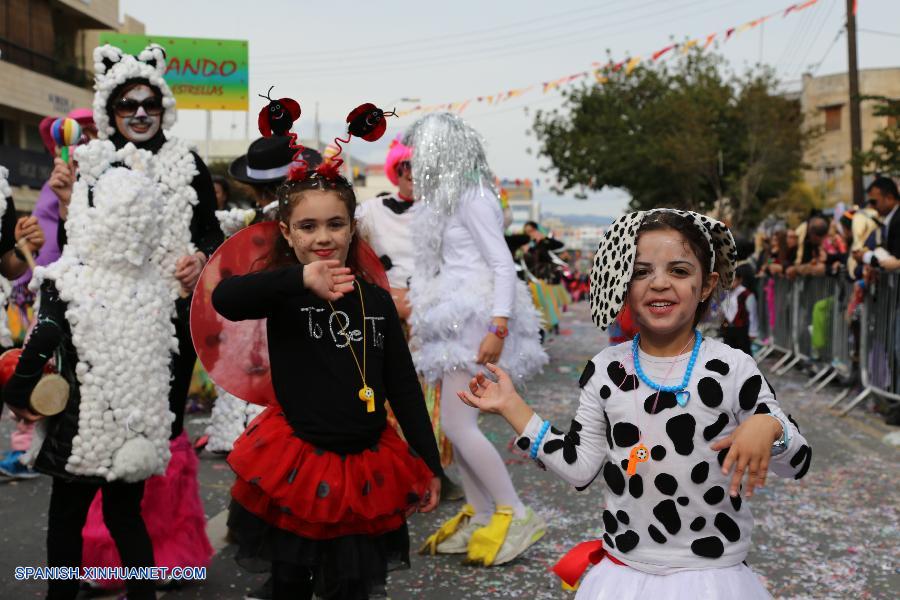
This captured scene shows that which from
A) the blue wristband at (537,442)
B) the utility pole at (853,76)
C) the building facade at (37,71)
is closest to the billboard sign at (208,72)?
the building facade at (37,71)

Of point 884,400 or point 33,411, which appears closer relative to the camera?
point 33,411

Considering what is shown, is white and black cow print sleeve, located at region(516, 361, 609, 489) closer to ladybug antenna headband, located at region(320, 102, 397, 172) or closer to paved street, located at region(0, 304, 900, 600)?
ladybug antenna headband, located at region(320, 102, 397, 172)

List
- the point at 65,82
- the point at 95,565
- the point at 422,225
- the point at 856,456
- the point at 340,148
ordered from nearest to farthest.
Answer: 1. the point at 340,148
2. the point at 95,565
3. the point at 422,225
4. the point at 856,456
5. the point at 65,82

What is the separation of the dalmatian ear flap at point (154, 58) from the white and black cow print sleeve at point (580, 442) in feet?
7.93

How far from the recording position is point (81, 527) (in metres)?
3.44

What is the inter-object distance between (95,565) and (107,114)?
183cm

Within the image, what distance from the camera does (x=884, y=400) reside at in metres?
8.91

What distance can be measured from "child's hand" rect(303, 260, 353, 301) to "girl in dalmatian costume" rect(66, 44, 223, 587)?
3.74ft

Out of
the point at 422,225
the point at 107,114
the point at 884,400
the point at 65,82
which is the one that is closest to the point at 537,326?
the point at 422,225

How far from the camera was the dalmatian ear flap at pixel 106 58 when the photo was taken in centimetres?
392

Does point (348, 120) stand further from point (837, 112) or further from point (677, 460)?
point (837, 112)

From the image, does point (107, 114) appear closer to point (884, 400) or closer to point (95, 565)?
point (95, 565)

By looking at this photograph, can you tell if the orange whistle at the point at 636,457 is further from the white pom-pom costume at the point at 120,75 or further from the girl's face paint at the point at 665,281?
the white pom-pom costume at the point at 120,75

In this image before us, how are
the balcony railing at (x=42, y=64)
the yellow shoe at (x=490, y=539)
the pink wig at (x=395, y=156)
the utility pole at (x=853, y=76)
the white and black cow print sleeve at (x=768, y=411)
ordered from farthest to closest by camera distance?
the balcony railing at (x=42, y=64) → the utility pole at (x=853, y=76) → the pink wig at (x=395, y=156) → the yellow shoe at (x=490, y=539) → the white and black cow print sleeve at (x=768, y=411)
